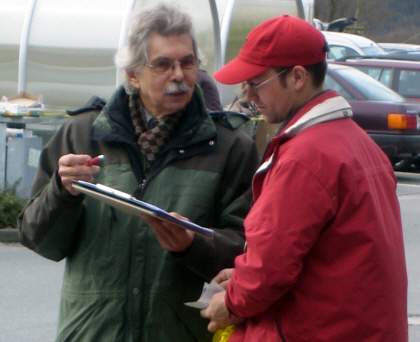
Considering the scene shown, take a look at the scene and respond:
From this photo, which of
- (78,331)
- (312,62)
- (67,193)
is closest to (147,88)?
(67,193)

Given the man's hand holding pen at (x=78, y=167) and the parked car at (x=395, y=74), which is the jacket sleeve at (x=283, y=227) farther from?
the parked car at (x=395, y=74)

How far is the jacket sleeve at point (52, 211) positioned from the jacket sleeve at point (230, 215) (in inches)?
14.3

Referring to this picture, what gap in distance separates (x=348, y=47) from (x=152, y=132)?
1877 centimetres

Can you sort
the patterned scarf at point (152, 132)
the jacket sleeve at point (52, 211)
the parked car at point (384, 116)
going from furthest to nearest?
the parked car at point (384, 116) < the patterned scarf at point (152, 132) < the jacket sleeve at point (52, 211)

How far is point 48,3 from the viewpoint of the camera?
8.73 meters

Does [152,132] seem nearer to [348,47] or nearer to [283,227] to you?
[283,227]

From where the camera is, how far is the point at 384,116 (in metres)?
11.5

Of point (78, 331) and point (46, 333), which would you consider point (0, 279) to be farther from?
point (78, 331)

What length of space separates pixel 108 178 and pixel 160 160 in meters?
0.17

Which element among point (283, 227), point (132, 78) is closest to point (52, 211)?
point (132, 78)

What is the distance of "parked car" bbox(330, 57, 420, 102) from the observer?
1321 centimetres

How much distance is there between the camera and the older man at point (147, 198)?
8.08 feet

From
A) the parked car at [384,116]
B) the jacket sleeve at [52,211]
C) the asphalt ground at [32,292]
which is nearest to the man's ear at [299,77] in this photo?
the jacket sleeve at [52,211]

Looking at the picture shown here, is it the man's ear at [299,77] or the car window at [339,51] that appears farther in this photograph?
the car window at [339,51]
